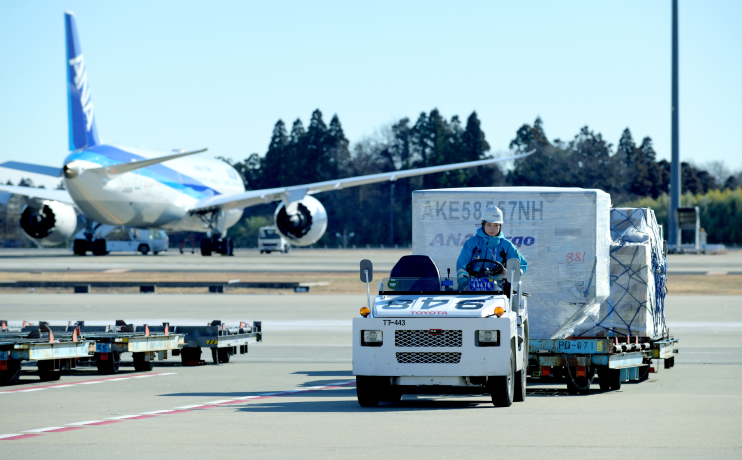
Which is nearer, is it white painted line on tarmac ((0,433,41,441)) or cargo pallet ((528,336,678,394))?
white painted line on tarmac ((0,433,41,441))

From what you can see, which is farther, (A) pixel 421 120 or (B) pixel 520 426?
(A) pixel 421 120

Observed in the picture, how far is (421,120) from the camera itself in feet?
504

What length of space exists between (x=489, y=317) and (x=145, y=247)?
2821 inches

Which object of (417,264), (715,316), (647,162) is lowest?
(715,316)

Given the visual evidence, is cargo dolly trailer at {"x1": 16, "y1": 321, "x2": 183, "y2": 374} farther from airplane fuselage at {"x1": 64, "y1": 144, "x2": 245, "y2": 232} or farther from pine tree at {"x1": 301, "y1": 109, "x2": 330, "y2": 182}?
pine tree at {"x1": 301, "y1": 109, "x2": 330, "y2": 182}

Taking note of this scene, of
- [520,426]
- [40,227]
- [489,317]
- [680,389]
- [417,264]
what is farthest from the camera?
[40,227]

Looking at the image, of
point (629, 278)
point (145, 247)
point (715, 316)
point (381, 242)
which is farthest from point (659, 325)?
point (381, 242)

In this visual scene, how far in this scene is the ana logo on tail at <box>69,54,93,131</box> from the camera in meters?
54.5

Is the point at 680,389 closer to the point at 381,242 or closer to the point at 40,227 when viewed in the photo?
the point at 40,227

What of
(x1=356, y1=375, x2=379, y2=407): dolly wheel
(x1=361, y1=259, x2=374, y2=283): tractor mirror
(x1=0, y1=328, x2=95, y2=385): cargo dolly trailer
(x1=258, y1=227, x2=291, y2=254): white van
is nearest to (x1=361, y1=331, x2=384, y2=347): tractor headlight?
(x1=356, y1=375, x2=379, y2=407): dolly wheel

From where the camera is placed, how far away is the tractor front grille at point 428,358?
1102 cm

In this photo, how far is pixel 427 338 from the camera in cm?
1106

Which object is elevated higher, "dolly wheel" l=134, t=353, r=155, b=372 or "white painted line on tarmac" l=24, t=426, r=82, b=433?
"white painted line on tarmac" l=24, t=426, r=82, b=433

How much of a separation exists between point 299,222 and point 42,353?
4156 centimetres
